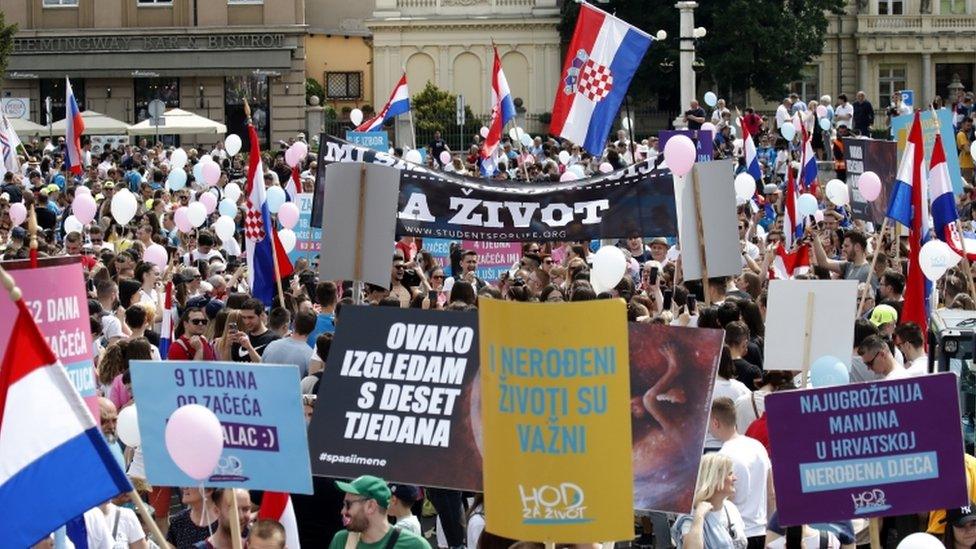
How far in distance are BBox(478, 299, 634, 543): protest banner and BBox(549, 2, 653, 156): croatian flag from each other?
11167mm

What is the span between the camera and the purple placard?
753cm

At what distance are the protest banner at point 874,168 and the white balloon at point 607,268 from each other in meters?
4.88

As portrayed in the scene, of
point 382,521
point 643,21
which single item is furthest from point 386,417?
point 643,21

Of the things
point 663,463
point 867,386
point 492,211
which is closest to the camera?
point 867,386

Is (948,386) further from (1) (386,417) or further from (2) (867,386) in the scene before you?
(1) (386,417)

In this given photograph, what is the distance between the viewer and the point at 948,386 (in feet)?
25.1

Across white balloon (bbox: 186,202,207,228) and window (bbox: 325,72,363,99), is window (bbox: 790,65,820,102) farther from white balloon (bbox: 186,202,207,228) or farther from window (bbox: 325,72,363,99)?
white balloon (bbox: 186,202,207,228)

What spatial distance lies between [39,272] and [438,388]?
5.85 feet

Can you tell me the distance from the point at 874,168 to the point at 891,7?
49778 millimetres

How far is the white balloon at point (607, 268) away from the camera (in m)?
13.9

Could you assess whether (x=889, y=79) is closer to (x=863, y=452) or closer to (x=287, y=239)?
(x=287, y=239)

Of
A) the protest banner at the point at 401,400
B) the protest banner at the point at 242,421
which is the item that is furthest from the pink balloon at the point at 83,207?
the protest banner at the point at 242,421

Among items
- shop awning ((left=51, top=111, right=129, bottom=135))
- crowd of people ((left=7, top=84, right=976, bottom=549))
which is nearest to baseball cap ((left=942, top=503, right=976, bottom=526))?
crowd of people ((left=7, top=84, right=976, bottom=549))

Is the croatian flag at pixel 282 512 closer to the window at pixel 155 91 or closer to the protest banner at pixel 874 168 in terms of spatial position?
the protest banner at pixel 874 168
